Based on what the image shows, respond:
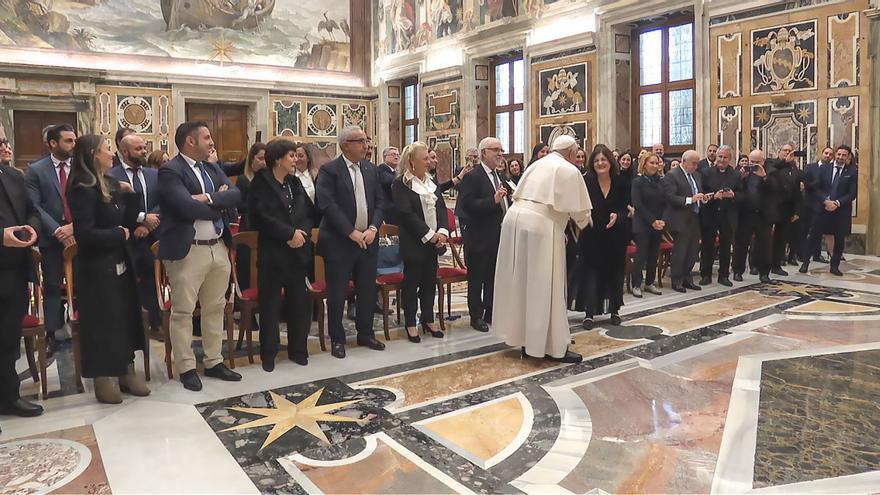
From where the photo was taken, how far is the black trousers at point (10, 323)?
12.2 feet

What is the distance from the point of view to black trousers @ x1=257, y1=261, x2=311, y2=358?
4.69 metres

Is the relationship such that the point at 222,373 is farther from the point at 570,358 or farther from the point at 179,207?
the point at 570,358

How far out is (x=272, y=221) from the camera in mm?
4594

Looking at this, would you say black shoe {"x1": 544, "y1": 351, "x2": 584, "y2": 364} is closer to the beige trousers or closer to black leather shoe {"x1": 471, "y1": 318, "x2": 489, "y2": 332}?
black leather shoe {"x1": 471, "y1": 318, "x2": 489, "y2": 332}

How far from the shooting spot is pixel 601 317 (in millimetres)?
6305

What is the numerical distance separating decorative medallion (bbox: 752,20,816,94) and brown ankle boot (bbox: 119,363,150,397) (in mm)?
9620

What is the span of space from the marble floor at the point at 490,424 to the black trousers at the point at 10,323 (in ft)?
0.68

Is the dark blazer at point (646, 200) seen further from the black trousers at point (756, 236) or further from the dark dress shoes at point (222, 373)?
the dark dress shoes at point (222, 373)

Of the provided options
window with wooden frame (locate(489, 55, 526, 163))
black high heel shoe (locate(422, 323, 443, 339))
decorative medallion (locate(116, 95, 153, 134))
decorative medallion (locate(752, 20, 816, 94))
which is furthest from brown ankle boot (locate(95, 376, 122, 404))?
decorative medallion (locate(116, 95, 153, 134))

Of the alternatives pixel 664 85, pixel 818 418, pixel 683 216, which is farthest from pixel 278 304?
pixel 664 85

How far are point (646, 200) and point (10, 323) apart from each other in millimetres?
6116

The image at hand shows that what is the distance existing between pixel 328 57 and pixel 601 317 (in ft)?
46.0

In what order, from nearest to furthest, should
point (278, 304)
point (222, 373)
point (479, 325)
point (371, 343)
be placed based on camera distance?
point (222, 373)
point (278, 304)
point (371, 343)
point (479, 325)

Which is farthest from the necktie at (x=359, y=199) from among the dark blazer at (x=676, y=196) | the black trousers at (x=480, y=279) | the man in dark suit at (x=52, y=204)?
the dark blazer at (x=676, y=196)
